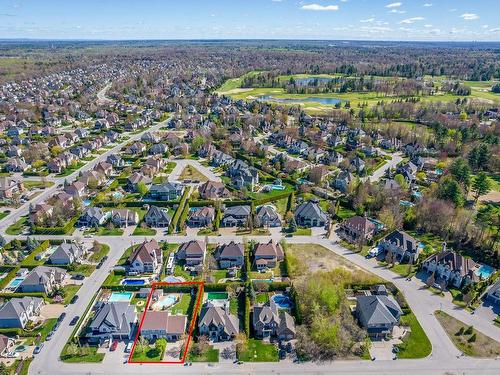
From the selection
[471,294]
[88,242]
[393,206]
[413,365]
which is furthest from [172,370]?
[393,206]

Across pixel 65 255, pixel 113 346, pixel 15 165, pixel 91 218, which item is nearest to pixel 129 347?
pixel 113 346

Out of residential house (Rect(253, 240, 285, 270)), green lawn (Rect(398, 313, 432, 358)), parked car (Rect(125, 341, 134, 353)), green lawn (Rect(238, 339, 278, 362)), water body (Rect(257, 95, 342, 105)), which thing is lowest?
parked car (Rect(125, 341, 134, 353))

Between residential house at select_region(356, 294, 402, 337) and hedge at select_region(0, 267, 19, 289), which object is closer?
residential house at select_region(356, 294, 402, 337)

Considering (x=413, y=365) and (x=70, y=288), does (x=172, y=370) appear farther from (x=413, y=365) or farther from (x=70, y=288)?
(x=413, y=365)

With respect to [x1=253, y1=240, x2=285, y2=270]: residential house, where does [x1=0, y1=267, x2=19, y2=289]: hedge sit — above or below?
below

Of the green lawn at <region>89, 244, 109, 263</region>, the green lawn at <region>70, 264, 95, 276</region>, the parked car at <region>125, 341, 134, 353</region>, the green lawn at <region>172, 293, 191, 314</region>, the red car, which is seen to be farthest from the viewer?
the green lawn at <region>89, 244, 109, 263</region>

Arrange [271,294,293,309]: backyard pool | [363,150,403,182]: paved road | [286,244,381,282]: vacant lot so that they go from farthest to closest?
1. [363,150,403,182]: paved road
2. [286,244,381,282]: vacant lot
3. [271,294,293,309]: backyard pool

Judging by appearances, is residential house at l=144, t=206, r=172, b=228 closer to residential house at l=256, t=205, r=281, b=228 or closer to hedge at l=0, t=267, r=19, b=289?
residential house at l=256, t=205, r=281, b=228

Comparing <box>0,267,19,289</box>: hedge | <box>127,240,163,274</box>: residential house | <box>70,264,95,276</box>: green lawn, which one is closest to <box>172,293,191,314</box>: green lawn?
<box>127,240,163,274</box>: residential house
